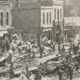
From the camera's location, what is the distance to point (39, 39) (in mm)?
5773

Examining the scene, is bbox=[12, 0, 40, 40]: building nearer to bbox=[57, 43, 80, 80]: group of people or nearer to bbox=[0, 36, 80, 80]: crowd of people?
bbox=[0, 36, 80, 80]: crowd of people

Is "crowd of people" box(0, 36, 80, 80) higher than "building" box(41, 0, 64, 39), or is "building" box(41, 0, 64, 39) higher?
"building" box(41, 0, 64, 39)

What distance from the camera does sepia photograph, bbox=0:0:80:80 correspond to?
18.2 ft

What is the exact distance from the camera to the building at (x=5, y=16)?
5.59 m

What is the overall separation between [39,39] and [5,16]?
29.2 inches

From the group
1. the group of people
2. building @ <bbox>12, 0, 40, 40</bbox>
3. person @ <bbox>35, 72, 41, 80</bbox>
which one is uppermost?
building @ <bbox>12, 0, 40, 40</bbox>

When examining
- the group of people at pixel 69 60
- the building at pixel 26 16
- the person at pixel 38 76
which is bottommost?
the person at pixel 38 76

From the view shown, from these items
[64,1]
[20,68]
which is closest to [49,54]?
[20,68]

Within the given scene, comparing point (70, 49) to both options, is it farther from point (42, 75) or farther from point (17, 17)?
point (17, 17)

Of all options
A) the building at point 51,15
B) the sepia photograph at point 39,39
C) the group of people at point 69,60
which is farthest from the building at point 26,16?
the group of people at point 69,60

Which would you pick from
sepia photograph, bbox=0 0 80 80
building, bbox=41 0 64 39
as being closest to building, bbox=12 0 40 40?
sepia photograph, bbox=0 0 80 80

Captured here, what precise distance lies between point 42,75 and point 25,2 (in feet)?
4.39

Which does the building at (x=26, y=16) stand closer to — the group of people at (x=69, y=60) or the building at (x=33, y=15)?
the building at (x=33, y=15)

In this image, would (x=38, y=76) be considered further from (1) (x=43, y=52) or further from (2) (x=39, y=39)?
(2) (x=39, y=39)
